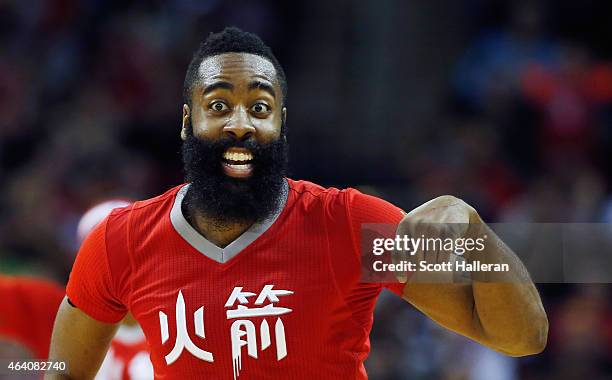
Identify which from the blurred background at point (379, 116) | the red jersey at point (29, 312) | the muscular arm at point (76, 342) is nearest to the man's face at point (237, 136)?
the muscular arm at point (76, 342)

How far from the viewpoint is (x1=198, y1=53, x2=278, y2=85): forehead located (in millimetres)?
2842

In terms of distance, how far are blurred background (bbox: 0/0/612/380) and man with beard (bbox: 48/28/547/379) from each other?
2744mm

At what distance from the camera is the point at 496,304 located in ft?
8.39

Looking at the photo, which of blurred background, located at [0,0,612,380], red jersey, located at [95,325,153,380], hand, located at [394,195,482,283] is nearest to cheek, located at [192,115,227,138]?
hand, located at [394,195,482,283]

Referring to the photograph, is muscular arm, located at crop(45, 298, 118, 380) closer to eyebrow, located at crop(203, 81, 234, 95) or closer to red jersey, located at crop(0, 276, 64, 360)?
eyebrow, located at crop(203, 81, 234, 95)

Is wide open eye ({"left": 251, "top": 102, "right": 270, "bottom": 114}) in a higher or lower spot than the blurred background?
lower

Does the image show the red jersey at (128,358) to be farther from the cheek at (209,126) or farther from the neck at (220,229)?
the cheek at (209,126)

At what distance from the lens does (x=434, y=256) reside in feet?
8.28

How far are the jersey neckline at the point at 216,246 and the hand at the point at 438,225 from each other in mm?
435

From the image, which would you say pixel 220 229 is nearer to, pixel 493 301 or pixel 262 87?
pixel 262 87

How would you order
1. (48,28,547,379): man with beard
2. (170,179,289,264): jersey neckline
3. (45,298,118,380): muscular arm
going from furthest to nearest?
(45,298,118,380): muscular arm < (170,179,289,264): jersey neckline < (48,28,547,379): man with beard

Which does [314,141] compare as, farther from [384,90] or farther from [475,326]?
[475,326]

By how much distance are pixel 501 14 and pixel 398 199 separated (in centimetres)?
192

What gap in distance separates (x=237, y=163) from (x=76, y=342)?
2.24 ft
